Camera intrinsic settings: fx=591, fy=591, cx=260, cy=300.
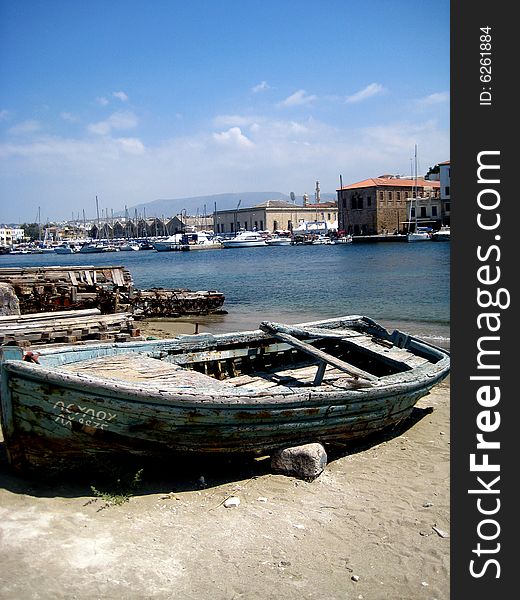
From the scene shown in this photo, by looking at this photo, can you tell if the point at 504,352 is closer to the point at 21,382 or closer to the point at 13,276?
the point at 21,382

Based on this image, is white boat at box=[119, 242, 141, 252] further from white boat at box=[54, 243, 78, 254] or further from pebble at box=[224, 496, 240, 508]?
pebble at box=[224, 496, 240, 508]

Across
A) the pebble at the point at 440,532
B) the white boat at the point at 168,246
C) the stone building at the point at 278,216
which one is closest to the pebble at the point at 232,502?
the pebble at the point at 440,532

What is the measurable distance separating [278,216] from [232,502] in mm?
144947

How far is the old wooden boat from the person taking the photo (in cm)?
624

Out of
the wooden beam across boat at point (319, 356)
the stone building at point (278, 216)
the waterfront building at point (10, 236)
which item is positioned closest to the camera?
the wooden beam across boat at point (319, 356)

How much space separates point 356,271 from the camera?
53562mm

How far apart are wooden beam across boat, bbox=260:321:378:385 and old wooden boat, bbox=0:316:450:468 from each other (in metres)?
0.02

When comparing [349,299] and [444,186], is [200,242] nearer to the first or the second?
[444,186]

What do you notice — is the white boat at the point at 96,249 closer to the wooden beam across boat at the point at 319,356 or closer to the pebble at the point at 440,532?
the wooden beam across boat at the point at 319,356

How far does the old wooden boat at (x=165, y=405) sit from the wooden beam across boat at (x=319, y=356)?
2cm

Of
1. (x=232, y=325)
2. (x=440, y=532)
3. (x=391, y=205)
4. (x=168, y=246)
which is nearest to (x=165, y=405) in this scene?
(x=440, y=532)

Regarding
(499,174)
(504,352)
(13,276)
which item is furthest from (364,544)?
(13,276)

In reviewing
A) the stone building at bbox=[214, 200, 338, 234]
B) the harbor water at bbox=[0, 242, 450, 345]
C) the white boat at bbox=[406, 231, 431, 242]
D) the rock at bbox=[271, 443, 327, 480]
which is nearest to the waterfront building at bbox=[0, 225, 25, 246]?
the stone building at bbox=[214, 200, 338, 234]

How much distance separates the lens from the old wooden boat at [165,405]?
6238 mm
